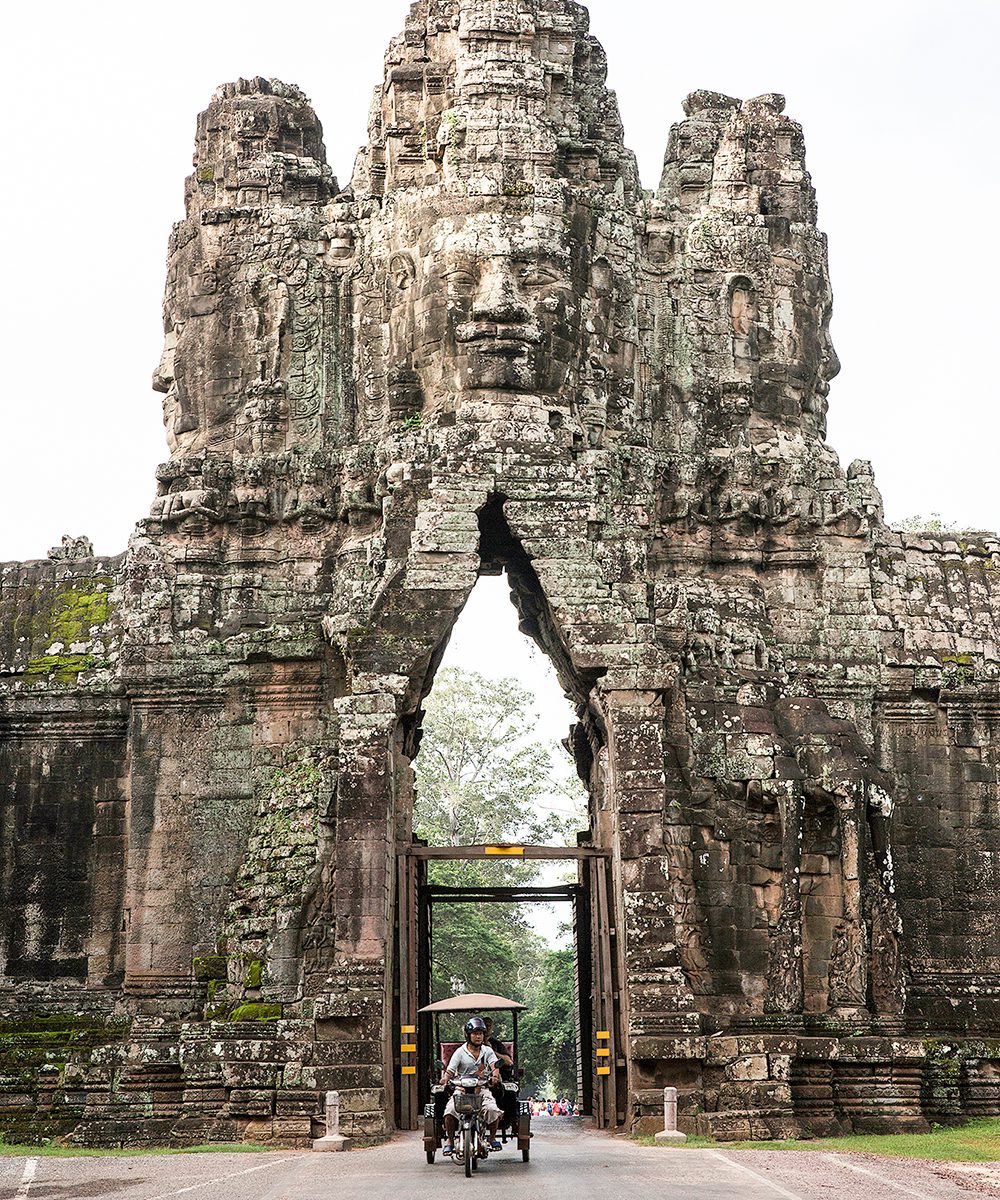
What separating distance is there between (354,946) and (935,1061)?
7.58 meters

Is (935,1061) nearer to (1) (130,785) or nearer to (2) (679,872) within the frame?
(2) (679,872)

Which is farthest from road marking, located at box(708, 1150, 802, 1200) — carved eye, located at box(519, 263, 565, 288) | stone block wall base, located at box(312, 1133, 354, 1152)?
carved eye, located at box(519, 263, 565, 288)

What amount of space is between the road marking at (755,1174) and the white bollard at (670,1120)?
1.19 metres

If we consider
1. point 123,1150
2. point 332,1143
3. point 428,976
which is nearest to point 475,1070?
point 332,1143

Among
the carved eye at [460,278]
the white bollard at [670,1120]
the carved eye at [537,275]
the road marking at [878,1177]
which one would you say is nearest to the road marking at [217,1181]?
the white bollard at [670,1120]

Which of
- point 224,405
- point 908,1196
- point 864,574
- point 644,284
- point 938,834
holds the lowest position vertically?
point 908,1196

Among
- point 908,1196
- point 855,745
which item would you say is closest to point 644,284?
point 855,745

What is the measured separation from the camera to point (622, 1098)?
21812 millimetres

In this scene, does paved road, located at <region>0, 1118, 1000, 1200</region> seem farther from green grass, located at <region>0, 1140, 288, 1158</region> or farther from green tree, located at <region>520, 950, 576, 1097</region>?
green tree, located at <region>520, 950, 576, 1097</region>

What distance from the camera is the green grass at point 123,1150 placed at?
2008 centimetres

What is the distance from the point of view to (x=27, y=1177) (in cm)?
1738

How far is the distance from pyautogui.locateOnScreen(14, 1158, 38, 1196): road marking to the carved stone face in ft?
35.9

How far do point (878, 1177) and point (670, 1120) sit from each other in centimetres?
440

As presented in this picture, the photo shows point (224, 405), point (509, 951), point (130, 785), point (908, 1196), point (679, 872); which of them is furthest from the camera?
point (509, 951)
